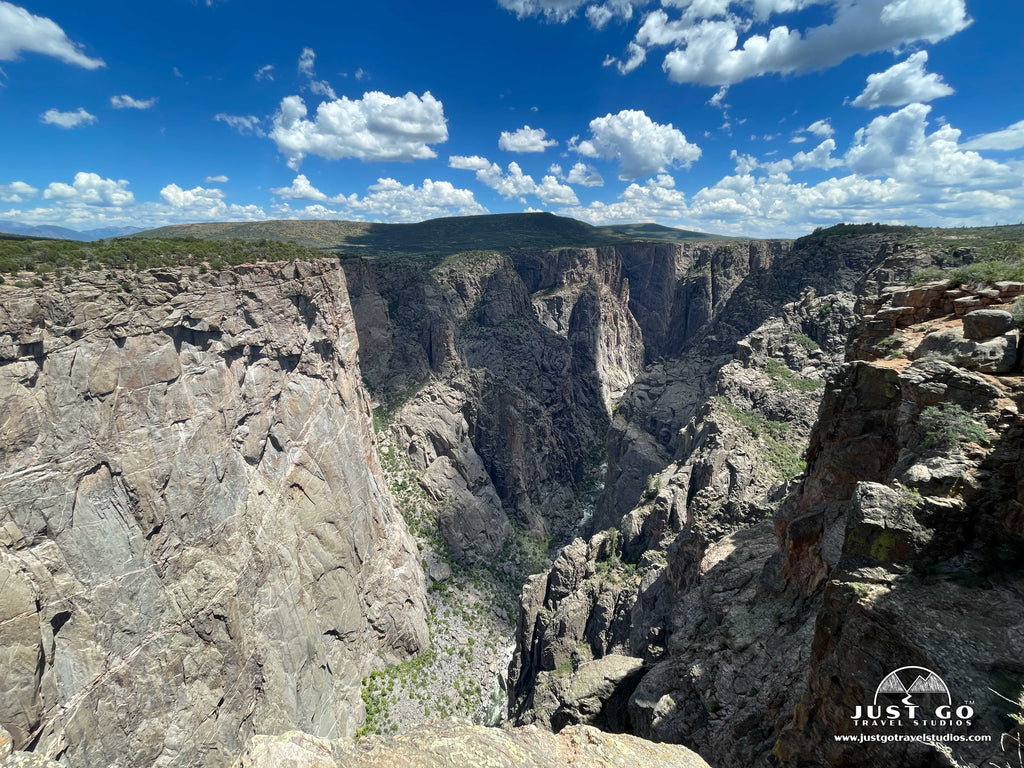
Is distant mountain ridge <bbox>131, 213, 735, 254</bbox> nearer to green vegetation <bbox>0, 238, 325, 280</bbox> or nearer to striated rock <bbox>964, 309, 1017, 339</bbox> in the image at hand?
green vegetation <bbox>0, 238, 325, 280</bbox>

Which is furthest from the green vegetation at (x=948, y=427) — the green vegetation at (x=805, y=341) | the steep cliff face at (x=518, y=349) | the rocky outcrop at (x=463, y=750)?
the steep cliff face at (x=518, y=349)

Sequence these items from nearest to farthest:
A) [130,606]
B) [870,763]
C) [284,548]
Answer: [870,763], [130,606], [284,548]

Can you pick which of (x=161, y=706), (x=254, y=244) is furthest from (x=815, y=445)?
(x=254, y=244)

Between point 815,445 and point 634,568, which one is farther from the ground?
point 815,445

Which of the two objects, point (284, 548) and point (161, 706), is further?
point (284, 548)

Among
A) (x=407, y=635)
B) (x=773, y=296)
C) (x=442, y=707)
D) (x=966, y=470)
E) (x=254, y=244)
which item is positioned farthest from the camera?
(x=773, y=296)

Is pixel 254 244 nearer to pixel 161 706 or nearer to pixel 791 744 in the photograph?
pixel 161 706

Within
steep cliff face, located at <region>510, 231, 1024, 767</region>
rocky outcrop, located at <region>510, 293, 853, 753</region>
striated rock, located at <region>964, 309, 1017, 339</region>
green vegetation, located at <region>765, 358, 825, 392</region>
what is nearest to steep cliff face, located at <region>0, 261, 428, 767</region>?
rocky outcrop, located at <region>510, 293, 853, 753</region>

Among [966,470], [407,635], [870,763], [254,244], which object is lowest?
[407,635]
